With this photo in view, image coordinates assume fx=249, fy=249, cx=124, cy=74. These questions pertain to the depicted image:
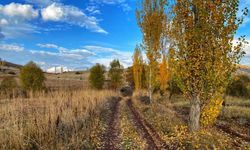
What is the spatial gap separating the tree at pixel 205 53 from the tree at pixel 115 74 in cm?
5025

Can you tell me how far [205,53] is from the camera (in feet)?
33.5

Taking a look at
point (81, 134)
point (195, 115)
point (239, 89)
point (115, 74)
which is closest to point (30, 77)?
point (115, 74)

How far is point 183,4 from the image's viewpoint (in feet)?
36.5

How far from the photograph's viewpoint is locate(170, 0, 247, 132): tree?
1015 centimetres

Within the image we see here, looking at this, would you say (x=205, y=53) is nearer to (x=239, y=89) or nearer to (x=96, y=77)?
(x=239, y=89)

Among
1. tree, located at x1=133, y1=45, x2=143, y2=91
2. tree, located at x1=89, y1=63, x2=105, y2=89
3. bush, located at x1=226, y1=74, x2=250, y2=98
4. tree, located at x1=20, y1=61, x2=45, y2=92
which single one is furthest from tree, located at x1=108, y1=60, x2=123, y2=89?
bush, located at x1=226, y1=74, x2=250, y2=98

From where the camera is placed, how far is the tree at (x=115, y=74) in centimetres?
6106

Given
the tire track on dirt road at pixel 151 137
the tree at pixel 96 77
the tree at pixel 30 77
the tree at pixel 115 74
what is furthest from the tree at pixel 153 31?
the tree at pixel 115 74

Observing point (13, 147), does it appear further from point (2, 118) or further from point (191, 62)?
point (191, 62)

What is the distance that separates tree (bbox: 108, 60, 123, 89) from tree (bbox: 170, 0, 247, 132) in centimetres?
5025

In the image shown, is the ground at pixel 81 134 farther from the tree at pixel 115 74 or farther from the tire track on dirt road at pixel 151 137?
the tree at pixel 115 74

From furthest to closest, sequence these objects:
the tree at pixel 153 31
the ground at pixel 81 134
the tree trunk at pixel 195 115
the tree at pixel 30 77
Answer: the tree at pixel 30 77
the tree at pixel 153 31
the tree trunk at pixel 195 115
the ground at pixel 81 134

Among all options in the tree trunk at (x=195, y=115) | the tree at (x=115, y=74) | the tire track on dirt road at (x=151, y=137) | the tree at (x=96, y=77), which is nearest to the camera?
the tire track on dirt road at (x=151, y=137)

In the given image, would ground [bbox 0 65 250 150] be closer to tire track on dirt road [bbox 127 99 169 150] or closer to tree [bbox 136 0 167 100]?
tire track on dirt road [bbox 127 99 169 150]
